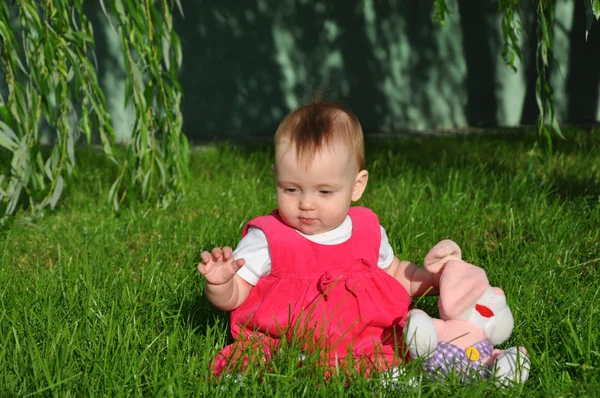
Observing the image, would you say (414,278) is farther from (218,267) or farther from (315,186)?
(218,267)

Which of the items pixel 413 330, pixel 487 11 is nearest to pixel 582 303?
pixel 413 330

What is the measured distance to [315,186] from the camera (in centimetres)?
245

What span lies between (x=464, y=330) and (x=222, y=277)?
2.29 feet

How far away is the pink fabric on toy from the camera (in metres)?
2.41

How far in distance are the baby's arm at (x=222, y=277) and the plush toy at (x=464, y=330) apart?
0.49 m

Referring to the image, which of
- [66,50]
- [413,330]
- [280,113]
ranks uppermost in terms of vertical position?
[66,50]

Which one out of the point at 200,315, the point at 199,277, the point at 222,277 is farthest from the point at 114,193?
the point at 222,277

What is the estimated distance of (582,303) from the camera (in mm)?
2754

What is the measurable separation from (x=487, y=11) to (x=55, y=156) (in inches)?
200

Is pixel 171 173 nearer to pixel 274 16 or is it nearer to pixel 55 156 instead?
pixel 55 156

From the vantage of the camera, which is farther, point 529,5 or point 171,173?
point 529,5

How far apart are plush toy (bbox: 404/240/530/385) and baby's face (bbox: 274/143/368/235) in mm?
346

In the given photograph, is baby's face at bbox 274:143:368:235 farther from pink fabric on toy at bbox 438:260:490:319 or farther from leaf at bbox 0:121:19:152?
leaf at bbox 0:121:19:152

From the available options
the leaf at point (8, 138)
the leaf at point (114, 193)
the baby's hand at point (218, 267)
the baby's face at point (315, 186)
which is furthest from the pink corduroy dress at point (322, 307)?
the leaf at point (114, 193)
